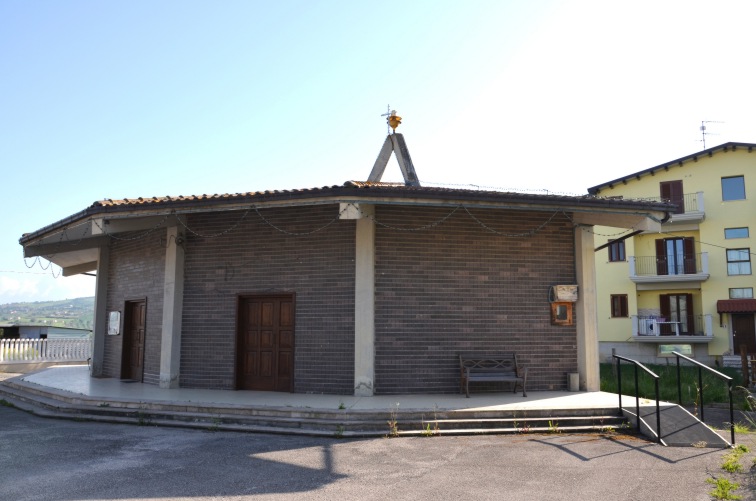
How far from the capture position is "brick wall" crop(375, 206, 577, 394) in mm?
10469

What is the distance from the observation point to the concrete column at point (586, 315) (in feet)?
36.1

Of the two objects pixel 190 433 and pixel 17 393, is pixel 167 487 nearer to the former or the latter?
pixel 190 433

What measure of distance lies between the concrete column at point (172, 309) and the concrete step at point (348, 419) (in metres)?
1.86

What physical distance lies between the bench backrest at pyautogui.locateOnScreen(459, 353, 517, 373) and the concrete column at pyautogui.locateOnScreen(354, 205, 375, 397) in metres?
1.72

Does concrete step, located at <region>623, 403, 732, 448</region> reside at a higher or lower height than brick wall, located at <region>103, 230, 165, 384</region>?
lower

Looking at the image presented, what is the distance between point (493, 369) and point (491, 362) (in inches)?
6.6

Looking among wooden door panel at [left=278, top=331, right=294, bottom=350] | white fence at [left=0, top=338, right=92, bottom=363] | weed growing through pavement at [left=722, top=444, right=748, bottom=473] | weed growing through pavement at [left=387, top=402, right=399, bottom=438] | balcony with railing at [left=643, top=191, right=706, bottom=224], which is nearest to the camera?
weed growing through pavement at [left=722, top=444, right=748, bottom=473]

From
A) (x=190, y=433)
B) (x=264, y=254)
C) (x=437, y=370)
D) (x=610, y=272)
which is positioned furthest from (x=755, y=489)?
(x=610, y=272)

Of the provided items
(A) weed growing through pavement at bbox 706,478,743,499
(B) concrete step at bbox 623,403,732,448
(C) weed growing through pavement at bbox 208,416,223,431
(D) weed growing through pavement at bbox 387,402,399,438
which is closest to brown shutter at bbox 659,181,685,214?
(B) concrete step at bbox 623,403,732,448

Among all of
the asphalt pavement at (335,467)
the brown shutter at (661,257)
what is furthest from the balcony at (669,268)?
the asphalt pavement at (335,467)

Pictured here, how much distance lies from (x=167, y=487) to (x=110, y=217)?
22.0ft

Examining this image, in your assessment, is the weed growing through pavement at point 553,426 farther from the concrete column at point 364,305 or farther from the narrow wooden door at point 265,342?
the narrow wooden door at point 265,342

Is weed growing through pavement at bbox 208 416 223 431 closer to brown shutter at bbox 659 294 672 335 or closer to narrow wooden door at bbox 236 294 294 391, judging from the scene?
narrow wooden door at bbox 236 294 294 391

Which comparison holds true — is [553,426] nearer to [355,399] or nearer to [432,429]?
[432,429]
